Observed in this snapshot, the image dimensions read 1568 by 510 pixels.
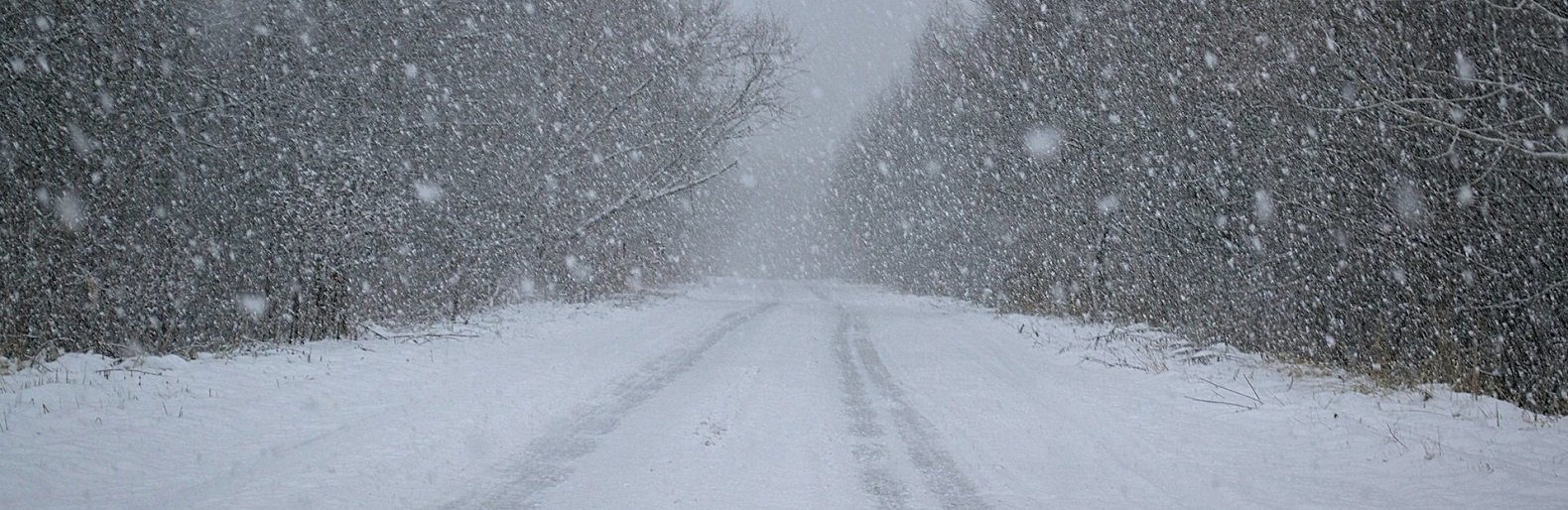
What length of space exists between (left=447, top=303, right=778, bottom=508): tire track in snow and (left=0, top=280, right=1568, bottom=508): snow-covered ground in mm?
27

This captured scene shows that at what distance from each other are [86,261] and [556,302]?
1044cm

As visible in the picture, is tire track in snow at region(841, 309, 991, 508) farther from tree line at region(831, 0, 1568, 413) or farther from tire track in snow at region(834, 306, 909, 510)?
tree line at region(831, 0, 1568, 413)

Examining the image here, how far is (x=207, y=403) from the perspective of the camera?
22.0 feet

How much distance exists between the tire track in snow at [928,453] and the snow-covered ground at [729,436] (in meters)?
0.02

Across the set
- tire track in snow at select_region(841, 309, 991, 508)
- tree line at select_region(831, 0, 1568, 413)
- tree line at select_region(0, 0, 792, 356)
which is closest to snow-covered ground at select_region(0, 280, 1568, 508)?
tire track in snow at select_region(841, 309, 991, 508)

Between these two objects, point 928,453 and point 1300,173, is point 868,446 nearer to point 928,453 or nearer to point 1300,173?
point 928,453

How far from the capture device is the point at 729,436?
20.7 feet

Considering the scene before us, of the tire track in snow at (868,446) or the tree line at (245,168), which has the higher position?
the tree line at (245,168)

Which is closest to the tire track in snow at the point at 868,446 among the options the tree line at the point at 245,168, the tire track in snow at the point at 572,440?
the tire track in snow at the point at 572,440

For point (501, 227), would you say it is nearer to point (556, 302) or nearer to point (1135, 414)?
point (556, 302)

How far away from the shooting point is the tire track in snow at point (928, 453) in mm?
4898

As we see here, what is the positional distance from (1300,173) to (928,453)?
272 inches

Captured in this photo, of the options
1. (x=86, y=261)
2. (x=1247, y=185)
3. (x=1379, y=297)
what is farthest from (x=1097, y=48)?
(x=86, y=261)

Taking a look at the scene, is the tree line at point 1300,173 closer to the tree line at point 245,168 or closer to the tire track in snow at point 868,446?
the tire track in snow at point 868,446
